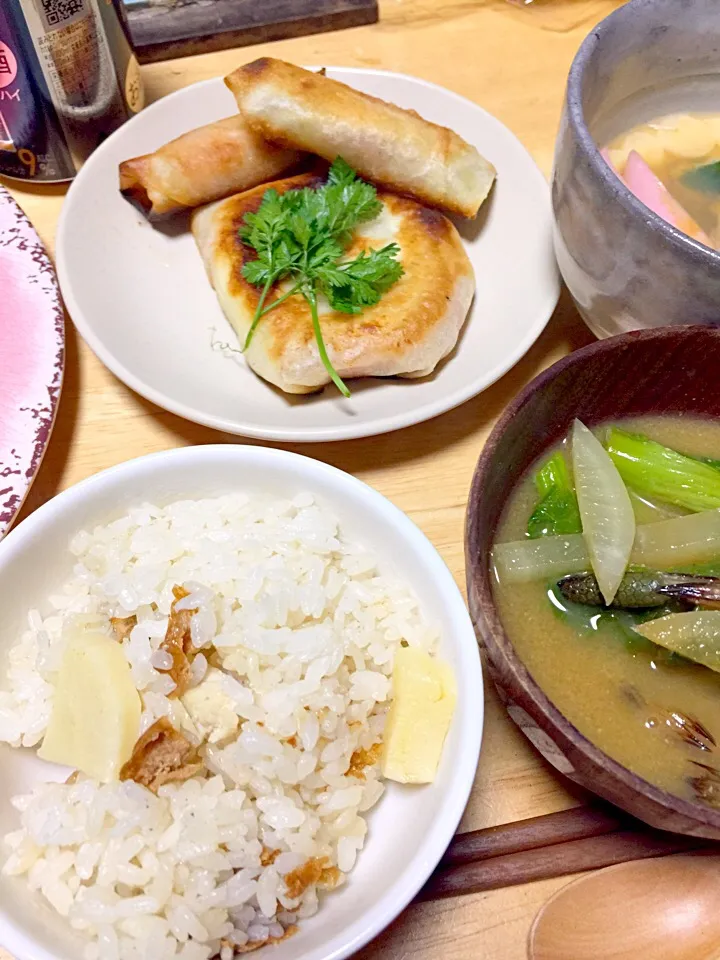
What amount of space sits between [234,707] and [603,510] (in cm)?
62

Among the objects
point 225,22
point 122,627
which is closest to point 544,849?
point 122,627

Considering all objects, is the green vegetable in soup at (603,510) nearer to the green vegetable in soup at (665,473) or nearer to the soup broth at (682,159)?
the green vegetable in soup at (665,473)

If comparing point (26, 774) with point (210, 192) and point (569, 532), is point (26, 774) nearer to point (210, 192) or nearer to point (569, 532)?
point (569, 532)

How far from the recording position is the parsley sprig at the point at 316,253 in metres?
1.54

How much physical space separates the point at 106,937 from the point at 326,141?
1547 mm

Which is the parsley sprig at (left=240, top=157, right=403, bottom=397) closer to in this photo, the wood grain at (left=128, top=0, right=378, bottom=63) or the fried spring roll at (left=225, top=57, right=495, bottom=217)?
the fried spring roll at (left=225, top=57, right=495, bottom=217)

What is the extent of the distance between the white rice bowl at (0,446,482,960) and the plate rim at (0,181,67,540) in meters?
0.16

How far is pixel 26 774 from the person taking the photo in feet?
3.64

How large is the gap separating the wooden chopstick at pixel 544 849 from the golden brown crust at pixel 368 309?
84 cm

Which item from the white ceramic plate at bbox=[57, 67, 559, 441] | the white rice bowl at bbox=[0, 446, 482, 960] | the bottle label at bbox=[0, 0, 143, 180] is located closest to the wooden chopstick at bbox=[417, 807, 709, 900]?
the white rice bowl at bbox=[0, 446, 482, 960]

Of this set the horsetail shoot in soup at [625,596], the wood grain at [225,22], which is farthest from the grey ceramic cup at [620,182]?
the wood grain at [225,22]

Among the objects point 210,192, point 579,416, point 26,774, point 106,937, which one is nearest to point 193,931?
point 106,937

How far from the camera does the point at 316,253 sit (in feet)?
5.13

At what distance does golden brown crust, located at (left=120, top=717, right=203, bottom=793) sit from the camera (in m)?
1.00
